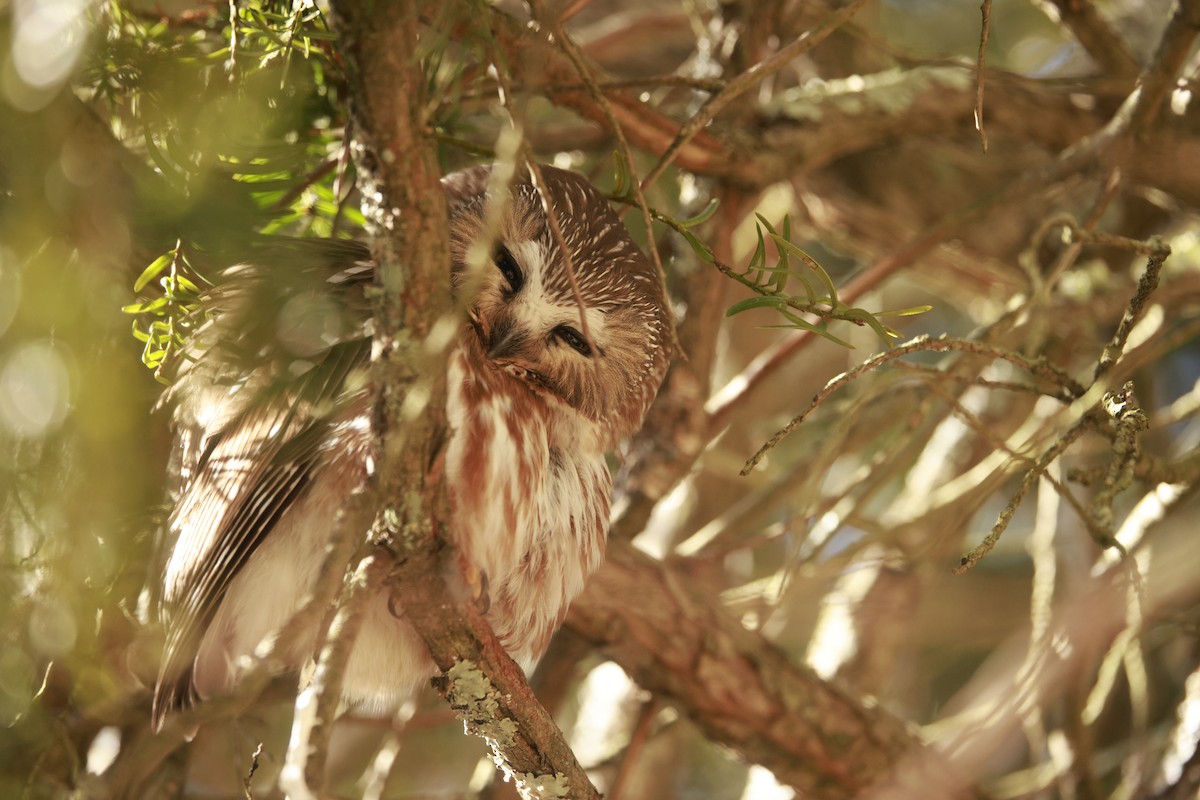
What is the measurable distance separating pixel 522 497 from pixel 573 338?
41cm

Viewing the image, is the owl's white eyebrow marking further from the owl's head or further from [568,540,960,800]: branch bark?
[568,540,960,800]: branch bark

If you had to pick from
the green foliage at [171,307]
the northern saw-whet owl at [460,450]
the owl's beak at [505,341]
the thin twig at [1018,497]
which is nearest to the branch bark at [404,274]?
the northern saw-whet owl at [460,450]

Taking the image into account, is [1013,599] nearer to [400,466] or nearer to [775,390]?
[775,390]

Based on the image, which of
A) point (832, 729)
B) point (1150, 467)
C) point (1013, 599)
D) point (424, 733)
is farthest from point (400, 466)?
point (1013, 599)

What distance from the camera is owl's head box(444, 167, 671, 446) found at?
7.83ft

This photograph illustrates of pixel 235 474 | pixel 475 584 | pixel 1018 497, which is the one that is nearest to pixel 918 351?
pixel 1018 497

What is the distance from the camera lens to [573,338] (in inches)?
99.1

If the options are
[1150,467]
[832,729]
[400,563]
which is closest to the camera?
[400,563]

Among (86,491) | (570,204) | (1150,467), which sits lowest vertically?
(1150,467)

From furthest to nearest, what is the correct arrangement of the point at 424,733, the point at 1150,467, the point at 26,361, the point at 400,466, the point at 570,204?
the point at 424,733, the point at 570,204, the point at 1150,467, the point at 400,466, the point at 26,361

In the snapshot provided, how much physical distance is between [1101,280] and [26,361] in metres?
3.37

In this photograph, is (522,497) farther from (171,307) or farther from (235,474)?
(171,307)

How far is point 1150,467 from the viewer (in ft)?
7.72

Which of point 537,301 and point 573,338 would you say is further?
point 573,338
